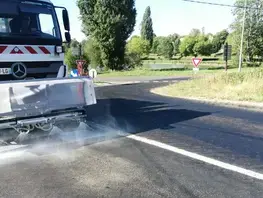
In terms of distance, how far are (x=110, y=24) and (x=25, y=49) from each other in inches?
1476

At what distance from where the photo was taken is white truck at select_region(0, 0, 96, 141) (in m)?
5.88

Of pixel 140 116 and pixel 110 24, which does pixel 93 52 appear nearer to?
pixel 110 24

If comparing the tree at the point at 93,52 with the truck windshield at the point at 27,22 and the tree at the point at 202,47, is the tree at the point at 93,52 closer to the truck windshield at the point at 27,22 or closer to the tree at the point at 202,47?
the truck windshield at the point at 27,22

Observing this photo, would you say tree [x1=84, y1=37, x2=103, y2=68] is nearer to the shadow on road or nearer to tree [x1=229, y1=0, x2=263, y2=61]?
tree [x1=229, y1=0, x2=263, y2=61]

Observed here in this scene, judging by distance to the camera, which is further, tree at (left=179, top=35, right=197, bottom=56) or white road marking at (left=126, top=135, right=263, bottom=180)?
tree at (left=179, top=35, right=197, bottom=56)

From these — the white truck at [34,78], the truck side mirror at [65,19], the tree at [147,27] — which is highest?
the tree at [147,27]

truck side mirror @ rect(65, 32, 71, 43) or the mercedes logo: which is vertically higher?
truck side mirror @ rect(65, 32, 71, 43)

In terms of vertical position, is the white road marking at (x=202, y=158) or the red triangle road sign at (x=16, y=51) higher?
the red triangle road sign at (x=16, y=51)

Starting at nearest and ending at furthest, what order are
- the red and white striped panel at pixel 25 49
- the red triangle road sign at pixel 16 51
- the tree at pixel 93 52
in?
the red and white striped panel at pixel 25 49 → the red triangle road sign at pixel 16 51 → the tree at pixel 93 52

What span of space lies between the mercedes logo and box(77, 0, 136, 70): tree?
3732cm

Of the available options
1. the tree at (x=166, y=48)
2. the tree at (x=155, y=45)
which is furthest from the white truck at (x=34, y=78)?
the tree at (x=155, y=45)

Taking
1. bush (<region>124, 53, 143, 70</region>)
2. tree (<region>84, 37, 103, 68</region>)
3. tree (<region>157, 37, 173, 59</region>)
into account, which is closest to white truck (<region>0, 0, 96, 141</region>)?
tree (<region>84, 37, 103, 68</region>)

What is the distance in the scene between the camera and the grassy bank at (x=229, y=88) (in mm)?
14715

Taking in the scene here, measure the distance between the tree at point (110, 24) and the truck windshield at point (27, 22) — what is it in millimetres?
36278
